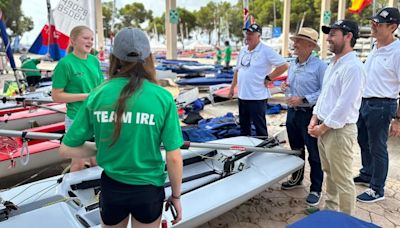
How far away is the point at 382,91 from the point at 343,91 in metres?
0.91

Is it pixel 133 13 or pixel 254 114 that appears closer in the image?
pixel 254 114

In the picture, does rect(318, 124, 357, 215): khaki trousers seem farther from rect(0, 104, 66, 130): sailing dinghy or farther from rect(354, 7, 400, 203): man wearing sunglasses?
rect(0, 104, 66, 130): sailing dinghy

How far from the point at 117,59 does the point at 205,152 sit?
218cm

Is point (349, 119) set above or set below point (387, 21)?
below

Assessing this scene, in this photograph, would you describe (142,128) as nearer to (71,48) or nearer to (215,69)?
(71,48)

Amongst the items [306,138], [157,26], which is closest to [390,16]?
[306,138]

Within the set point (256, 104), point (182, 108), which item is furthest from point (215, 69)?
point (256, 104)

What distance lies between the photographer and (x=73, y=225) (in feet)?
7.12

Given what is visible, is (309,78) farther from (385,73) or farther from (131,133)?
(131,133)

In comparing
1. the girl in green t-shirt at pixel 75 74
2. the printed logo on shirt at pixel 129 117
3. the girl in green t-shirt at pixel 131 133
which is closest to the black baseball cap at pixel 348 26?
the girl in green t-shirt at pixel 131 133

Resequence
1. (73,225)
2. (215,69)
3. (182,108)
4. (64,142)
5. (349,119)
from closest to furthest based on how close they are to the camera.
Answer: (64,142) → (73,225) → (349,119) → (182,108) → (215,69)

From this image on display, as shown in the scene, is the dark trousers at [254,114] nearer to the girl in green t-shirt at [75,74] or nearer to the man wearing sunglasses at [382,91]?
the man wearing sunglasses at [382,91]

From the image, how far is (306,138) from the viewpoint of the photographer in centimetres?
325

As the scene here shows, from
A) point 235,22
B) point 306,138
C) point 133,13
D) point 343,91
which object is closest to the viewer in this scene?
point 343,91
